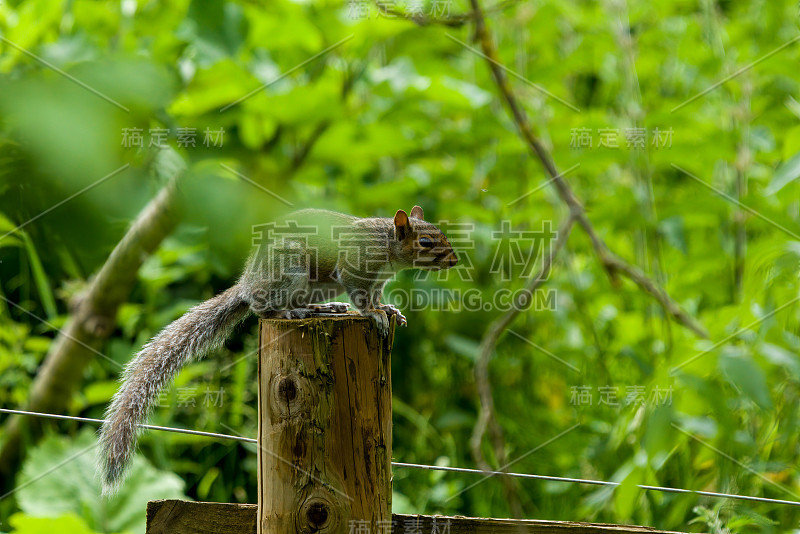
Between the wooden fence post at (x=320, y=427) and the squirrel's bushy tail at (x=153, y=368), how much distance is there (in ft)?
1.01

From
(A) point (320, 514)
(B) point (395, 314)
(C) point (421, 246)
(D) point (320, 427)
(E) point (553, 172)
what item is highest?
(E) point (553, 172)

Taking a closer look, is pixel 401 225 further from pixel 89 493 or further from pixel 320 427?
pixel 89 493

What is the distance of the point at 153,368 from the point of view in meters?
1.53

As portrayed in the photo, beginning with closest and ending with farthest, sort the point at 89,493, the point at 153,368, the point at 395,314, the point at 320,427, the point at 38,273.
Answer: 1. the point at 38,273
2. the point at 320,427
3. the point at 153,368
4. the point at 395,314
5. the point at 89,493

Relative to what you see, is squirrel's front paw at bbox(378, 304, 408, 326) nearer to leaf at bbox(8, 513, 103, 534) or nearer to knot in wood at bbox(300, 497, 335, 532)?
knot in wood at bbox(300, 497, 335, 532)

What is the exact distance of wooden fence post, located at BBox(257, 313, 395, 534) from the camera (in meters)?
1.24

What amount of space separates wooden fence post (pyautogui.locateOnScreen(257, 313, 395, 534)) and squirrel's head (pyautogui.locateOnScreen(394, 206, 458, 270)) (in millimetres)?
607

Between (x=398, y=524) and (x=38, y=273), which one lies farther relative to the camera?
(x=398, y=524)

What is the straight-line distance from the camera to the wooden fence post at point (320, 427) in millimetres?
1243

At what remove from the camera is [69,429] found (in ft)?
11.0

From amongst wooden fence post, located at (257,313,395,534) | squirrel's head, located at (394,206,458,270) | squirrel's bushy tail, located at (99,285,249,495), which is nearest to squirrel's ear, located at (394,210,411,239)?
squirrel's head, located at (394,206,458,270)

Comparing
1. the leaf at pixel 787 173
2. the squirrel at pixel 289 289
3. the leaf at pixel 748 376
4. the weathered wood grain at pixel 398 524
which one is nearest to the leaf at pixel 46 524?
the squirrel at pixel 289 289

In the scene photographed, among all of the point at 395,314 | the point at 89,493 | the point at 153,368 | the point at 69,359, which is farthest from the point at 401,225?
the point at 69,359

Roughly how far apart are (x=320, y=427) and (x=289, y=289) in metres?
0.55
